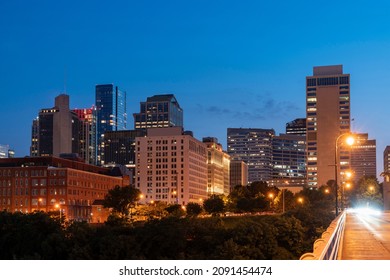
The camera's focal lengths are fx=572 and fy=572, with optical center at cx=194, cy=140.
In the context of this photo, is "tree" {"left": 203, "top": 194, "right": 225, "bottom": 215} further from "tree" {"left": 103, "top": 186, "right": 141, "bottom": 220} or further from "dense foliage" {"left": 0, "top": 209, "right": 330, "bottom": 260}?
"dense foliage" {"left": 0, "top": 209, "right": 330, "bottom": 260}

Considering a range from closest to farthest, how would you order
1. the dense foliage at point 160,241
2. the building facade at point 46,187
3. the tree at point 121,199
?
the dense foliage at point 160,241, the tree at point 121,199, the building facade at point 46,187

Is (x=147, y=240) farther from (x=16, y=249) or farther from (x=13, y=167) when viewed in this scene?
(x=13, y=167)

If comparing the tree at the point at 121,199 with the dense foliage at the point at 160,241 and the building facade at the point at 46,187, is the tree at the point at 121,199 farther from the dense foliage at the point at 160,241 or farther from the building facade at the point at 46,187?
the dense foliage at the point at 160,241

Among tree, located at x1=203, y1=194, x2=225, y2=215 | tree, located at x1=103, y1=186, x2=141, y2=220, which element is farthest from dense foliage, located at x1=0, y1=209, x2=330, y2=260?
tree, located at x1=203, y1=194, x2=225, y2=215

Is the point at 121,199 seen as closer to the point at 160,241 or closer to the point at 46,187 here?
the point at 46,187

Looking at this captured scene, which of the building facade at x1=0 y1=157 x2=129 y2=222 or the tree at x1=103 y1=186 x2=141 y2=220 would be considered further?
the building facade at x1=0 y1=157 x2=129 y2=222

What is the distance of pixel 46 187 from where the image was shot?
436 feet

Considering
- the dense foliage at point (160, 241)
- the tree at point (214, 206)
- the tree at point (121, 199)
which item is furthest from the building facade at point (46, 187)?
the dense foliage at point (160, 241)

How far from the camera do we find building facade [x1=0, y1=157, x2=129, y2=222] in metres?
131

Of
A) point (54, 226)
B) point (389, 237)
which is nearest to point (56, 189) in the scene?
point (54, 226)

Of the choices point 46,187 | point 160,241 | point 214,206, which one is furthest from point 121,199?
point 160,241

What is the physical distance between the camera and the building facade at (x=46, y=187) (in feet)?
429

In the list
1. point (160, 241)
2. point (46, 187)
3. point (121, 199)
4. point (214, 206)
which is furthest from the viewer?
point (214, 206)

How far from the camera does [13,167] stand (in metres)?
138
